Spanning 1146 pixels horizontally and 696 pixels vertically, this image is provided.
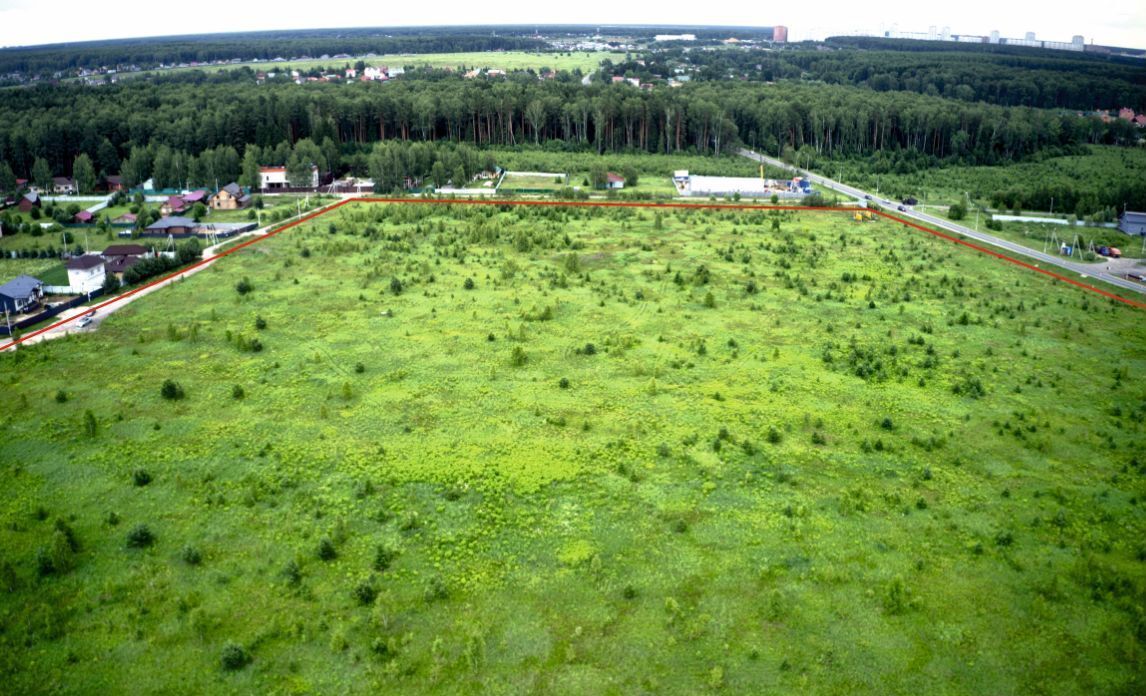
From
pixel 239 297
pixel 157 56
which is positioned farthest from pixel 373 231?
pixel 157 56

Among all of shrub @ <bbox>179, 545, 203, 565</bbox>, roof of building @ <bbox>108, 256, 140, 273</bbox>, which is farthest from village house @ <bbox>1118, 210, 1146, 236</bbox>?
Answer: roof of building @ <bbox>108, 256, 140, 273</bbox>

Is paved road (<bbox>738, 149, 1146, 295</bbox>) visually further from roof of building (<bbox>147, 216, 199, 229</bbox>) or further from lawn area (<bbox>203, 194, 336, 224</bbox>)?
roof of building (<bbox>147, 216, 199, 229</bbox>)

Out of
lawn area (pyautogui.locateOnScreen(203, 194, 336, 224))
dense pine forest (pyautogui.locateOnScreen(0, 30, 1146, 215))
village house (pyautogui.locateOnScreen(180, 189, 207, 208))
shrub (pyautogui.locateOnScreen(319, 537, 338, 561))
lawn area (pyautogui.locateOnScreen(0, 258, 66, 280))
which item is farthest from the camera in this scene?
dense pine forest (pyautogui.locateOnScreen(0, 30, 1146, 215))

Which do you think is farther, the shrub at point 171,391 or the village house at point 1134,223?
the village house at point 1134,223

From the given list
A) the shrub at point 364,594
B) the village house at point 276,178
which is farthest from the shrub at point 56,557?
the village house at point 276,178

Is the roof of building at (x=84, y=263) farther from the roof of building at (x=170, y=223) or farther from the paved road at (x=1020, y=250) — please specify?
the paved road at (x=1020, y=250)

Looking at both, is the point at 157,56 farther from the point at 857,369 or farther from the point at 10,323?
the point at 857,369
